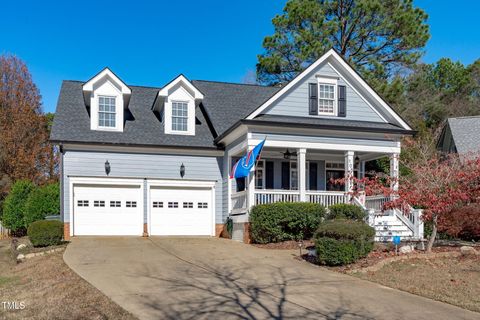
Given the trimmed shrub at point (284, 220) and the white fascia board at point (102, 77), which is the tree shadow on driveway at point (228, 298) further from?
the white fascia board at point (102, 77)

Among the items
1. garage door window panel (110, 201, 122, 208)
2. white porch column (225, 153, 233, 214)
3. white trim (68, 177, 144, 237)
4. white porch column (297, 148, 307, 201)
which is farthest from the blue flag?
garage door window panel (110, 201, 122, 208)

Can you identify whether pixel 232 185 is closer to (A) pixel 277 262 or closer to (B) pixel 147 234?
(B) pixel 147 234

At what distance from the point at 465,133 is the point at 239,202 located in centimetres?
1758

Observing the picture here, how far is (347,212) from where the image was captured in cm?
1692

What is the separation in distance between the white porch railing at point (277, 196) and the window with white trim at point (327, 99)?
350 centimetres

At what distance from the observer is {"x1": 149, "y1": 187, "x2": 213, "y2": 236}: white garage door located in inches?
791

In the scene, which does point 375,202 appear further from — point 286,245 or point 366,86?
point 286,245

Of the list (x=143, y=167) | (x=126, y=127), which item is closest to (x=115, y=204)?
(x=143, y=167)

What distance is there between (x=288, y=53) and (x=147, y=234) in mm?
17839

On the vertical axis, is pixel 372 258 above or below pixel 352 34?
below

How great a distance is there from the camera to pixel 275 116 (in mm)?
18531

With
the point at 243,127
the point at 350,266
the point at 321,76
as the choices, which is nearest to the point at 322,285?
the point at 350,266

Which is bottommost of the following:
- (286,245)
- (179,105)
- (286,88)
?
(286,245)

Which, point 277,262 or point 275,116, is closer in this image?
point 277,262
